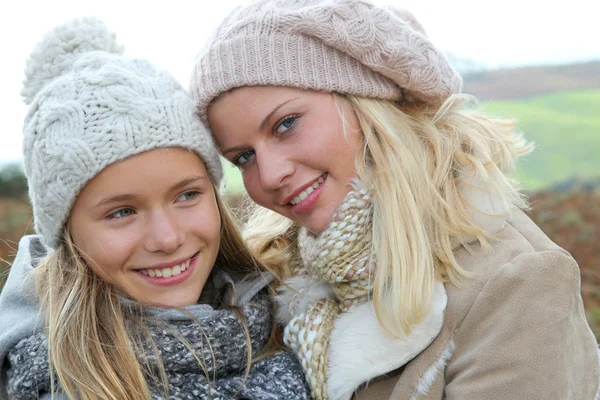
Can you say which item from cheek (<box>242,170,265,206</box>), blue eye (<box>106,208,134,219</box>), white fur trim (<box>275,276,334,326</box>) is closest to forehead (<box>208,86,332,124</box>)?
cheek (<box>242,170,265,206</box>)

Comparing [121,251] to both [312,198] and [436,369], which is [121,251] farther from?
[436,369]

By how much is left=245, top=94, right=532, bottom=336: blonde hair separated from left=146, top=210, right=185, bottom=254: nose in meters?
0.73

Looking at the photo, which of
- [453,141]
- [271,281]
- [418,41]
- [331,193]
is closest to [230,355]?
[271,281]

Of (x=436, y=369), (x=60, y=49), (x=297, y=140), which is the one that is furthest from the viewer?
(x=60, y=49)

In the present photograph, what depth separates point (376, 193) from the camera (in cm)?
272

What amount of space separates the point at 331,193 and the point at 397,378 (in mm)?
724

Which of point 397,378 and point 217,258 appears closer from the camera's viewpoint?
point 397,378

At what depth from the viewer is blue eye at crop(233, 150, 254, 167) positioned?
2891 mm

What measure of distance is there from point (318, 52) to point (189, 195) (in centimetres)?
74

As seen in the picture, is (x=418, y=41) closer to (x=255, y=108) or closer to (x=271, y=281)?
(x=255, y=108)

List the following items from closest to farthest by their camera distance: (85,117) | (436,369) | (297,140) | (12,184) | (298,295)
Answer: (436,369)
(85,117)
(297,140)
(298,295)
(12,184)

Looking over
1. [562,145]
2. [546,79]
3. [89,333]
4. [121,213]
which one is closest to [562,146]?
[562,145]

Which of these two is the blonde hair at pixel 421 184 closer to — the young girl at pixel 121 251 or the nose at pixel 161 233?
the young girl at pixel 121 251

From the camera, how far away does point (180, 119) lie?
8.99ft
